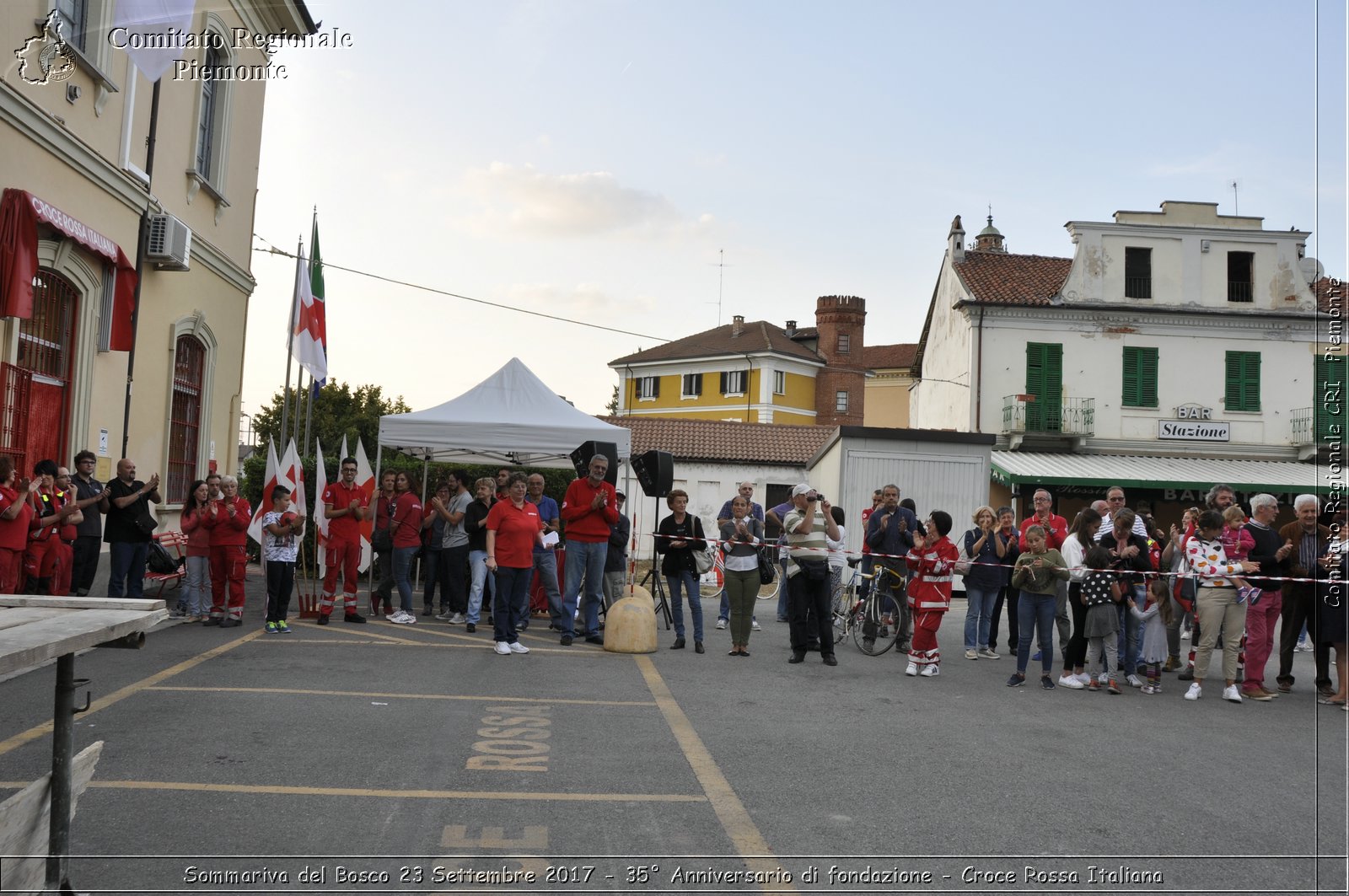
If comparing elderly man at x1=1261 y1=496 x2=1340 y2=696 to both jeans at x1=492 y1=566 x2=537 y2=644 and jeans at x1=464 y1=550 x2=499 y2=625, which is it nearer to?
jeans at x1=492 y1=566 x2=537 y2=644

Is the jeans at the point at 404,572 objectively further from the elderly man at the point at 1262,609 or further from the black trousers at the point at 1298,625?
the elderly man at the point at 1262,609

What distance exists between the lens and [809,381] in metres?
62.9

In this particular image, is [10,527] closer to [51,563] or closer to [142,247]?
[51,563]

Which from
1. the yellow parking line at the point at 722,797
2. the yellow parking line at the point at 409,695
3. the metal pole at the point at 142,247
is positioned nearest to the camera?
the yellow parking line at the point at 722,797

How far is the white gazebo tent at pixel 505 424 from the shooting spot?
14.0 metres

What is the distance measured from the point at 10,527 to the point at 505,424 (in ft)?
19.9

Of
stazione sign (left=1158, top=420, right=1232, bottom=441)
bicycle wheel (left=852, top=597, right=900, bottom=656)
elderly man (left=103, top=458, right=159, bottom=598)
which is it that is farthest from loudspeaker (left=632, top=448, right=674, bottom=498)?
stazione sign (left=1158, top=420, right=1232, bottom=441)

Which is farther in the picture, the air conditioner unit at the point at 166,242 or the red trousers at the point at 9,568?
the air conditioner unit at the point at 166,242

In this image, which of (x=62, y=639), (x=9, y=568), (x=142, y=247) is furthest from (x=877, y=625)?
(x=142, y=247)

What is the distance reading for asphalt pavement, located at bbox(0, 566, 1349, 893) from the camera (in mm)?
4371

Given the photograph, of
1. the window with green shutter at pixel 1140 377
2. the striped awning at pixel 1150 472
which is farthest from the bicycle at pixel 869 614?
the window with green shutter at pixel 1140 377

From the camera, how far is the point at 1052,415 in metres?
31.8

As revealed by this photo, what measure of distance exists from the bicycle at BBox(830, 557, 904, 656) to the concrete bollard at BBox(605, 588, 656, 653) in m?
2.09

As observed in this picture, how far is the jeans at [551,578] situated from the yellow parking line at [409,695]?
417cm
